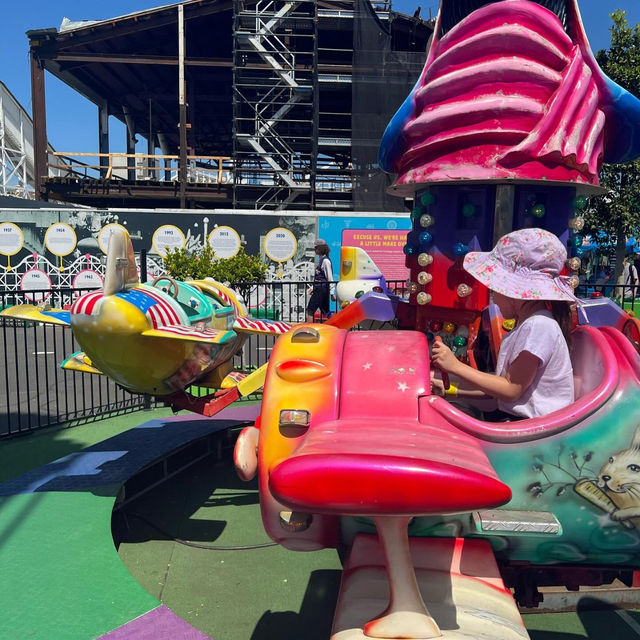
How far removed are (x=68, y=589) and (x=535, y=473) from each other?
80.9 inches

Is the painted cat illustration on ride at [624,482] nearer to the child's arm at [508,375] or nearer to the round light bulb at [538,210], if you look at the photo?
the child's arm at [508,375]

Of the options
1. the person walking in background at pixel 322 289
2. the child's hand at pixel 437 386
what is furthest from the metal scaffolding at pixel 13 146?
the child's hand at pixel 437 386

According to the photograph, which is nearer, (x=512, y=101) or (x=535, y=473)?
(x=535, y=473)

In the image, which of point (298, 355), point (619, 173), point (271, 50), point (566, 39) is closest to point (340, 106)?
point (271, 50)

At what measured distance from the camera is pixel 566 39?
4.11 metres

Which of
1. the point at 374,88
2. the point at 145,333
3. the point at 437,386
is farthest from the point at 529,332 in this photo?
the point at 374,88

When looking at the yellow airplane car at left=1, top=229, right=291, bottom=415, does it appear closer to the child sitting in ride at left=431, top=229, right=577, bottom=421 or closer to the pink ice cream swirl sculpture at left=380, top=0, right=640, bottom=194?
the child sitting in ride at left=431, top=229, right=577, bottom=421

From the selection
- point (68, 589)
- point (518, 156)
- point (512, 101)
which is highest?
point (512, 101)

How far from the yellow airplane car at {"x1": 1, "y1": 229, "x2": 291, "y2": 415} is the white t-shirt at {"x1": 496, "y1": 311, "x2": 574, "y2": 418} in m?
1.54

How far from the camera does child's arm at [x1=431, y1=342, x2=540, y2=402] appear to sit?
2061 mm

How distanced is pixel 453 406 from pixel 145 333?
1921mm

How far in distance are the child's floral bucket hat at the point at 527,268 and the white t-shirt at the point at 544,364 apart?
100mm

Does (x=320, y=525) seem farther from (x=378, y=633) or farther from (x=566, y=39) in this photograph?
(x=566, y=39)

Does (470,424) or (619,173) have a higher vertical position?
(619,173)
